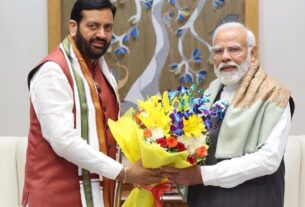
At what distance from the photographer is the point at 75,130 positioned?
2.06 meters

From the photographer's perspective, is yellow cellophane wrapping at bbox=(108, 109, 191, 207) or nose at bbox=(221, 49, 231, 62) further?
nose at bbox=(221, 49, 231, 62)

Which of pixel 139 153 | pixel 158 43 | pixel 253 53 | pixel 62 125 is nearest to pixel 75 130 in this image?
pixel 62 125

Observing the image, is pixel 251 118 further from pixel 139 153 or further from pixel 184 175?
pixel 139 153

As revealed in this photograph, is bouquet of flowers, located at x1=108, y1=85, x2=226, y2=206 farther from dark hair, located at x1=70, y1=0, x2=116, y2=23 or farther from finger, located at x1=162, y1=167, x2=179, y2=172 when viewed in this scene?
dark hair, located at x1=70, y1=0, x2=116, y2=23

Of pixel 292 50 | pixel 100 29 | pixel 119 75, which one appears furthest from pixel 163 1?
pixel 100 29

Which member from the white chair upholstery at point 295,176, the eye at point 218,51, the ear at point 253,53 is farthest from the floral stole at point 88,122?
the white chair upholstery at point 295,176

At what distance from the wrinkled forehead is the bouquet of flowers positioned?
32cm

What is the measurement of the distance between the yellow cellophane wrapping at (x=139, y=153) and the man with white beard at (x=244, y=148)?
0.36 ft

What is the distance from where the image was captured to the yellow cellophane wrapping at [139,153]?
6.29 feet

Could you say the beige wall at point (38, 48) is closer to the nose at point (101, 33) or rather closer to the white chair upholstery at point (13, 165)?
the white chair upholstery at point (13, 165)

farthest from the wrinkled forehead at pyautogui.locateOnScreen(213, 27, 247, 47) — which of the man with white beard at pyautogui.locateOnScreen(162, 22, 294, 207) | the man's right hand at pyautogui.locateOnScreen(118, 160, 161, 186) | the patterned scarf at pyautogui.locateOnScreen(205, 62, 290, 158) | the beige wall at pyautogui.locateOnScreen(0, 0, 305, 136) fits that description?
the beige wall at pyautogui.locateOnScreen(0, 0, 305, 136)

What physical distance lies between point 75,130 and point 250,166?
703 millimetres

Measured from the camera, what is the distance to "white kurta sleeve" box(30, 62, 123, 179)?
6.67ft

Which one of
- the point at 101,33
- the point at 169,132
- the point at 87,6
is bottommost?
the point at 169,132
